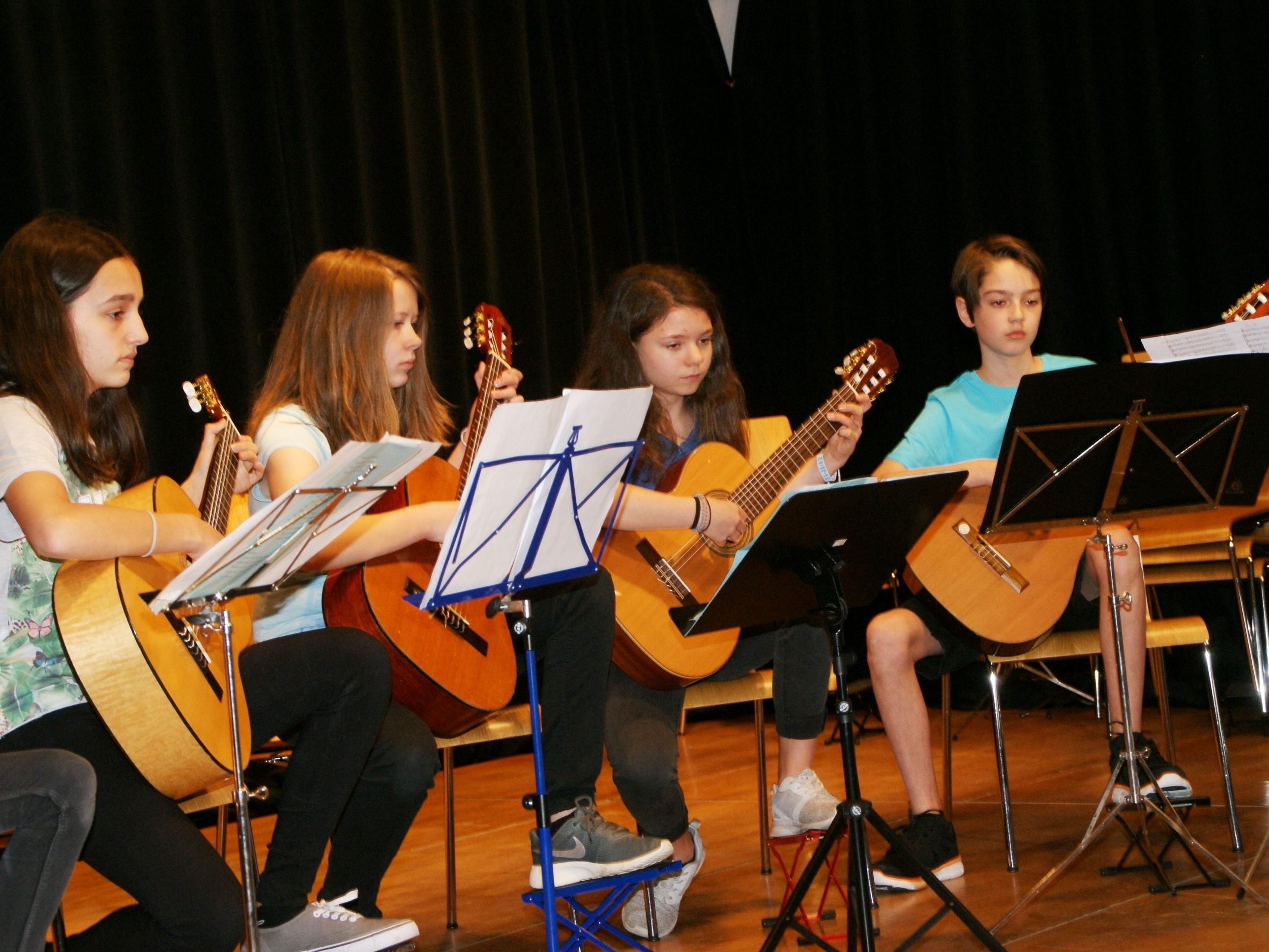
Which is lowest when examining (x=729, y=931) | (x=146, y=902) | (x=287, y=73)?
(x=729, y=931)

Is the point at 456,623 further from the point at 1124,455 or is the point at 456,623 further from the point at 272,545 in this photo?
the point at 1124,455

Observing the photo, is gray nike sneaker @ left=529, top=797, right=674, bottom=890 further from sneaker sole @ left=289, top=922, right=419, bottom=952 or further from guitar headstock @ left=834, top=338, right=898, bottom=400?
guitar headstock @ left=834, top=338, right=898, bottom=400

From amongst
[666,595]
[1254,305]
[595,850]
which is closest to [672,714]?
[666,595]

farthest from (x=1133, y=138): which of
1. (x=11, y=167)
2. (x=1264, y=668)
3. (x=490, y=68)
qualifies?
(x=11, y=167)

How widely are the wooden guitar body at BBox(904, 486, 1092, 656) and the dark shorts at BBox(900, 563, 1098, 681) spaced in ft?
0.22

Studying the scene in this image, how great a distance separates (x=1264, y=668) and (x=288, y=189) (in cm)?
368

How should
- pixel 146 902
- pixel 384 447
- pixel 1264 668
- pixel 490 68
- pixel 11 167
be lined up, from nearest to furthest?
pixel 384 447
pixel 146 902
pixel 11 167
pixel 1264 668
pixel 490 68

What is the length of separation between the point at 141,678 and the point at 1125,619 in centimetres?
216

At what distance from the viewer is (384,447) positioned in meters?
1.76

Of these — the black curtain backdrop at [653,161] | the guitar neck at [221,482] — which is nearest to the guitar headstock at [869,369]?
the guitar neck at [221,482]

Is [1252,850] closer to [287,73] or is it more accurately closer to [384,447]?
[384,447]

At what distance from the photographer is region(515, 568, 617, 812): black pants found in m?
2.61

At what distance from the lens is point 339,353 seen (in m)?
2.74

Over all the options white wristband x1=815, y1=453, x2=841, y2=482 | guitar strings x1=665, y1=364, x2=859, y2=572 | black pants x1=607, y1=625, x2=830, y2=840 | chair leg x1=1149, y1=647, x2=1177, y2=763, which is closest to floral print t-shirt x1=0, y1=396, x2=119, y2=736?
black pants x1=607, y1=625, x2=830, y2=840
